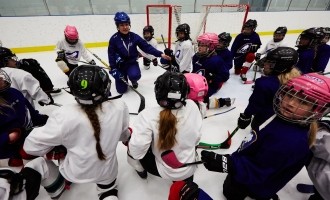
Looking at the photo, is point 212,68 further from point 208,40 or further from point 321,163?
point 321,163

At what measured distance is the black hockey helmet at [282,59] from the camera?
4.50 feet

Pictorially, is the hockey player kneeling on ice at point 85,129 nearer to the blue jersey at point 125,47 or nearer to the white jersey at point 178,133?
the white jersey at point 178,133

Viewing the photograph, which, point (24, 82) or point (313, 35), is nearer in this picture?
point (24, 82)

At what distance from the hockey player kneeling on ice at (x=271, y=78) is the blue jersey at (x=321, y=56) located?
1.65m

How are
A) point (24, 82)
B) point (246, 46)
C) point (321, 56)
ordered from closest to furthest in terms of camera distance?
point (24, 82) → point (321, 56) → point (246, 46)

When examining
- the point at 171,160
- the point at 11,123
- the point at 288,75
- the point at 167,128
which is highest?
the point at 288,75

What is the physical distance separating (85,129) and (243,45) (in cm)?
318

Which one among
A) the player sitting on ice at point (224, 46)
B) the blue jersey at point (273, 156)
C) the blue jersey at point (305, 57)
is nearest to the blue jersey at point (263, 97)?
the blue jersey at point (273, 156)

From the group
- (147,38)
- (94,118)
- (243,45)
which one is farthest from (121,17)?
(243,45)

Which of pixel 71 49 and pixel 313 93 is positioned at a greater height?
pixel 313 93

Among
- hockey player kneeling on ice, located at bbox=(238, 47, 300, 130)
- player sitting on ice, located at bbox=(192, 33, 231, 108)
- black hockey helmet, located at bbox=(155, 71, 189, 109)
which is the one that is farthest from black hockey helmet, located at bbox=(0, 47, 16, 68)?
hockey player kneeling on ice, located at bbox=(238, 47, 300, 130)

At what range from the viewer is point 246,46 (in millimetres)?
3170

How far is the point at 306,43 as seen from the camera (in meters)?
2.18

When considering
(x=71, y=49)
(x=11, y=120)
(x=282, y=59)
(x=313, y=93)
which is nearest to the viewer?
(x=313, y=93)
